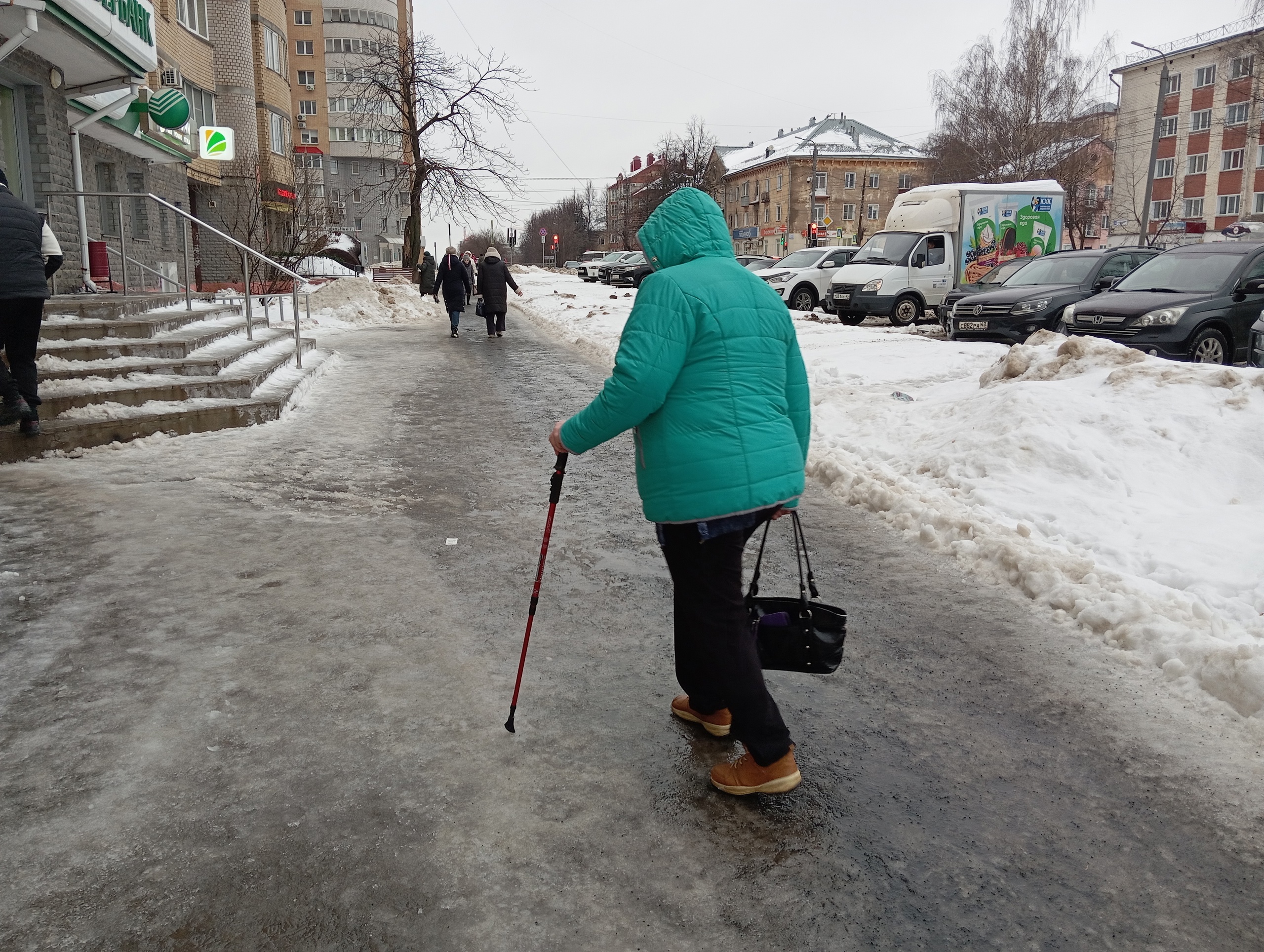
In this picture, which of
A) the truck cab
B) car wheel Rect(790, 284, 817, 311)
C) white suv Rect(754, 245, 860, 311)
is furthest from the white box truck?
car wheel Rect(790, 284, 817, 311)

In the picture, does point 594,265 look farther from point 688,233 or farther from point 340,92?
A: point 688,233

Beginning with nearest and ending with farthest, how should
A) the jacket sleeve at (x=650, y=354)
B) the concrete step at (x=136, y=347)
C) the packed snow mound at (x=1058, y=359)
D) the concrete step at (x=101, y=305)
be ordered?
the jacket sleeve at (x=650, y=354)
the packed snow mound at (x=1058, y=359)
the concrete step at (x=136, y=347)
the concrete step at (x=101, y=305)

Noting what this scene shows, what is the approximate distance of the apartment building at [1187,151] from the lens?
2095 inches

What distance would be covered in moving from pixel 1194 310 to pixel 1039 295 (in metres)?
3.63

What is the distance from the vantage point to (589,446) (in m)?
2.97

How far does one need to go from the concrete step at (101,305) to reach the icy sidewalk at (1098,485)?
786 cm

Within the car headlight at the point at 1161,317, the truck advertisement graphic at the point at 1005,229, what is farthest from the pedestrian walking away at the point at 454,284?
the car headlight at the point at 1161,317

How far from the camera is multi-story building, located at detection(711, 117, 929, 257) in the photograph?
76.8 m

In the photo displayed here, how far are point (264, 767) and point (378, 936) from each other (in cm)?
96

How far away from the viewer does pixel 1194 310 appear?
37.9 ft

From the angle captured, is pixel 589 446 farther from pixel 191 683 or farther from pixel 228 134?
pixel 228 134

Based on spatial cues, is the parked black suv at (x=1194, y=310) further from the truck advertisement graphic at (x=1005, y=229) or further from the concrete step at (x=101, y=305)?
the concrete step at (x=101, y=305)

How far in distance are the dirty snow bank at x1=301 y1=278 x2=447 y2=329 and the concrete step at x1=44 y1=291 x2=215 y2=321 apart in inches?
336

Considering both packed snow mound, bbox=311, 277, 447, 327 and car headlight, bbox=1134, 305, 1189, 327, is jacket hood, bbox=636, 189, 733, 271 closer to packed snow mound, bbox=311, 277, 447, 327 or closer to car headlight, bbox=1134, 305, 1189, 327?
car headlight, bbox=1134, 305, 1189, 327
